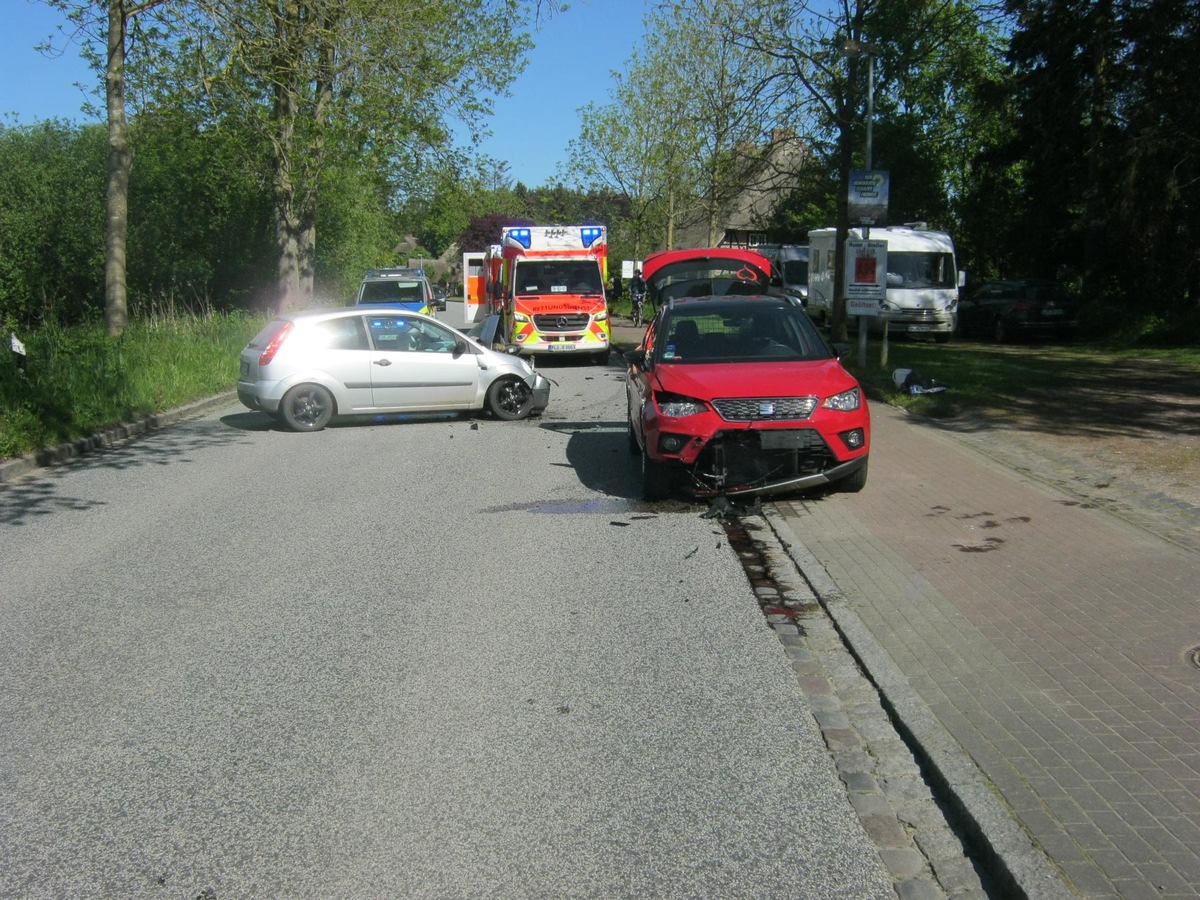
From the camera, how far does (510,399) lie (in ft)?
51.1

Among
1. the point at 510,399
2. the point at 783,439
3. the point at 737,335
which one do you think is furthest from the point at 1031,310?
the point at 783,439

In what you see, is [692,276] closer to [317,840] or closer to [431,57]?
[431,57]

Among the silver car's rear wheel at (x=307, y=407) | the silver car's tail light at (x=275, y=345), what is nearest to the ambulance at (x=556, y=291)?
→ the silver car's rear wheel at (x=307, y=407)

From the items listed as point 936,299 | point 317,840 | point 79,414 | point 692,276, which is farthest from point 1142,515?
point 936,299

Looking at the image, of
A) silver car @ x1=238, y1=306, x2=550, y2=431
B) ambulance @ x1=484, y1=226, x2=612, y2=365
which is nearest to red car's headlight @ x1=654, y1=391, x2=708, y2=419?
silver car @ x1=238, y1=306, x2=550, y2=431

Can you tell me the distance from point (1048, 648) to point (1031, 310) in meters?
24.2

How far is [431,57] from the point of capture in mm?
23094

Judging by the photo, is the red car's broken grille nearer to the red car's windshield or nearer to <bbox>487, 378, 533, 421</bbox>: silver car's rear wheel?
the red car's windshield

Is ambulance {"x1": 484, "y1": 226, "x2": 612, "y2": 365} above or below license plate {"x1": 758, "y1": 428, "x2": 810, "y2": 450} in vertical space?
above

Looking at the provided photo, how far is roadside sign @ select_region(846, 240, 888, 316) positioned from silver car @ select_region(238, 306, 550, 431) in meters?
6.21

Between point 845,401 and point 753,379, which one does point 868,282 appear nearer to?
point 845,401

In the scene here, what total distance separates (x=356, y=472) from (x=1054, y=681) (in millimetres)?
8048

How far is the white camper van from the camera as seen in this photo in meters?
28.2

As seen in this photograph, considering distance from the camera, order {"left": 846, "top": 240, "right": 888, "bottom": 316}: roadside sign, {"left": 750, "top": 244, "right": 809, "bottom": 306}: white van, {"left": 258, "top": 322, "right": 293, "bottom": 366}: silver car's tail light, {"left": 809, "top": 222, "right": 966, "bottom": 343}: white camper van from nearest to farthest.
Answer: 1. {"left": 258, "top": 322, "right": 293, "bottom": 366}: silver car's tail light
2. {"left": 846, "top": 240, "right": 888, "bottom": 316}: roadside sign
3. {"left": 809, "top": 222, "right": 966, "bottom": 343}: white camper van
4. {"left": 750, "top": 244, "right": 809, "bottom": 306}: white van
